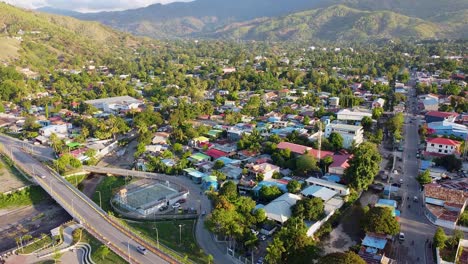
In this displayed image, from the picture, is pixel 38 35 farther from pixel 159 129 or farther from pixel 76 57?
pixel 159 129

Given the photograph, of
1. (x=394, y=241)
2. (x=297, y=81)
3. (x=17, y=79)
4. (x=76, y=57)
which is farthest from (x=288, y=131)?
(x=76, y=57)

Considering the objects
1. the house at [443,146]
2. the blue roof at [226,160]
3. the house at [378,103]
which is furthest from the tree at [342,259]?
the house at [378,103]

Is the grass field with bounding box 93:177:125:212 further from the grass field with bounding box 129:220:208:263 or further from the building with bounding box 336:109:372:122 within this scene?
the building with bounding box 336:109:372:122

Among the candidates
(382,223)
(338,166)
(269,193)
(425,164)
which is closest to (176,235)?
(269,193)

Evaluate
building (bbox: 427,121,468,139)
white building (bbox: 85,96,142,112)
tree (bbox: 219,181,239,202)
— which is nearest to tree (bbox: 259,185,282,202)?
tree (bbox: 219,181,239,202)

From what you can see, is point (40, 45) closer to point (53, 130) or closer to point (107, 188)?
point (53, 130)

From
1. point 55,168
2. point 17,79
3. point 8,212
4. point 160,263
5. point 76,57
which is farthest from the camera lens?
point 76,57
